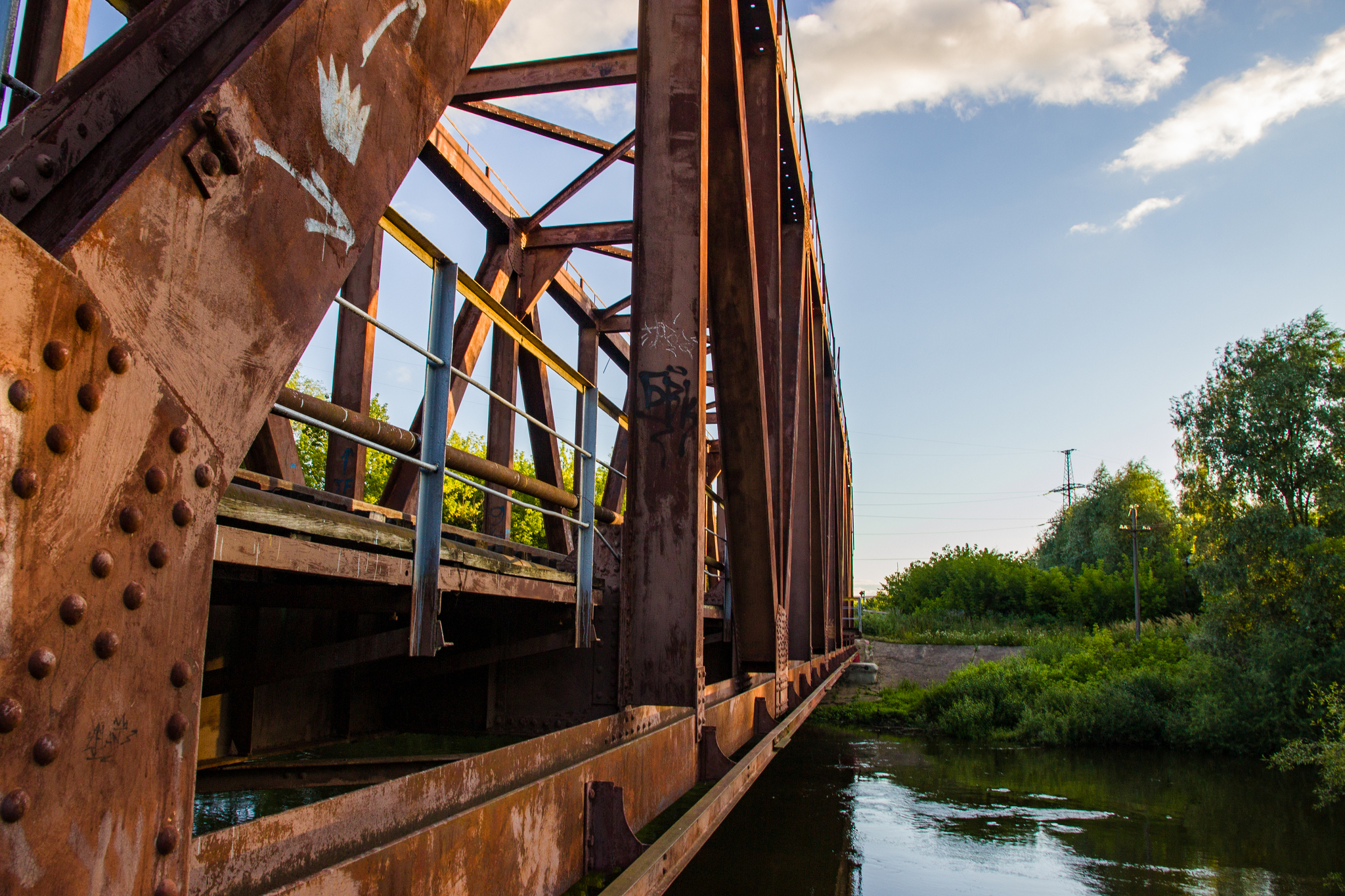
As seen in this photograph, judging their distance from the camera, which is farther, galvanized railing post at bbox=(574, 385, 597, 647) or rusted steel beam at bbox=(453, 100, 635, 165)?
rusted steel beam at bbox=(453, 100, 635, 165)

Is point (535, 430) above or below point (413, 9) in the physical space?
above

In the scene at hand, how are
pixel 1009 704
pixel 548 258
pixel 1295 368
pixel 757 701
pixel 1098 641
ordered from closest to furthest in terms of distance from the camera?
pixel 757 701
pixel 548 258
pixel 1009 704
pixel 1295 368
pixel 1098 641

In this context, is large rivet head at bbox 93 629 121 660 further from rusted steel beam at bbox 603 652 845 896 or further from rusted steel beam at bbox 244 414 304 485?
rusted steel beam at bbox 244 414 304 485

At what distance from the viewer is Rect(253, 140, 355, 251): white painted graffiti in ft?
4.11

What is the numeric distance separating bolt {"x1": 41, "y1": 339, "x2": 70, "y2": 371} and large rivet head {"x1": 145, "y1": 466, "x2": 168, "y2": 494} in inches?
6.5

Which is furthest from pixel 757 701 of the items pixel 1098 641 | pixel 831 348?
pixel 1098 641

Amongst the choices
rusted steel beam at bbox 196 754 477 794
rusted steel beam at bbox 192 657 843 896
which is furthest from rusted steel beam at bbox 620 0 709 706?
rusted steel beam at bbox 196 754 477 794

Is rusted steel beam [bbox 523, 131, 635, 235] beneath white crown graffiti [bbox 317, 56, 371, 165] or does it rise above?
above

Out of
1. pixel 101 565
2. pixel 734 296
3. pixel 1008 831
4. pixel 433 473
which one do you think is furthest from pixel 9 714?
pixel 1008 831

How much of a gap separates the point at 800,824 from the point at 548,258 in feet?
25.3

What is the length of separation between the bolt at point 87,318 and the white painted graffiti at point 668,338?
2.78 metres

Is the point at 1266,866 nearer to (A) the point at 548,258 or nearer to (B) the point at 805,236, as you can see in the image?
(B) the point at 805,236

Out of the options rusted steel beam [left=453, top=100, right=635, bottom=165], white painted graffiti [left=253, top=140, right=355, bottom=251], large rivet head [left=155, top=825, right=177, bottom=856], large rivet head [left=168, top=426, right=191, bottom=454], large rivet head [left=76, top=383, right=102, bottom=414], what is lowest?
large rivet head [left=155, top=825, right=177, bottom=856]

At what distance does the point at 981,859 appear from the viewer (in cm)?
921
